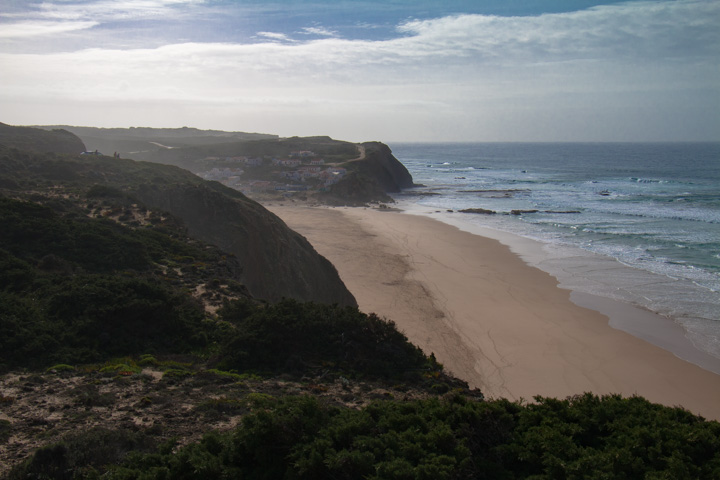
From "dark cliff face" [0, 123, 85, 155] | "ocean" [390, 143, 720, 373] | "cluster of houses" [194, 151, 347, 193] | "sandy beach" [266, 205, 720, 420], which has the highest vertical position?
"dark cliff face" [0, 123, 85, 155]

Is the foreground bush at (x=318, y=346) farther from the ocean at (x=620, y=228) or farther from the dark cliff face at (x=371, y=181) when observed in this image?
the dark cliff face at (x=371, y=181)

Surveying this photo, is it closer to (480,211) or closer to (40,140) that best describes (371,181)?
(480,211)

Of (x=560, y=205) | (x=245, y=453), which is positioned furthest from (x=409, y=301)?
(x=560, y=205)

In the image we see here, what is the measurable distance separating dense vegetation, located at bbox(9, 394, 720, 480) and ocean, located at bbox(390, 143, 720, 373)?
13.5m

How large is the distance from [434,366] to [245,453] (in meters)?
6.12

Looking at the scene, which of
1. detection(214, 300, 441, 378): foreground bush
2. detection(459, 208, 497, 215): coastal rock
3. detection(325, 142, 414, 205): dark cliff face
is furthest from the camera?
detection(325, 142, 414, 205): dark cliff face

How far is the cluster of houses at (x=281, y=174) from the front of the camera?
64.7 meters

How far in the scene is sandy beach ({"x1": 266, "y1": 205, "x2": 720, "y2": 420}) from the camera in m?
15.3

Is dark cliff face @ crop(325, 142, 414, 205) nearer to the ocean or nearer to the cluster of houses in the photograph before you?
the cluster of houses

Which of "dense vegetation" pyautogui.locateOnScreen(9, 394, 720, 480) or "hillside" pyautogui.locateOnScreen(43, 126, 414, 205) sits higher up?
"hillside" pyautogui.locateOnScreen(43, 126, 414, 205)

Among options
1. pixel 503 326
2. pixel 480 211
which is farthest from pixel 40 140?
pixel 503 326

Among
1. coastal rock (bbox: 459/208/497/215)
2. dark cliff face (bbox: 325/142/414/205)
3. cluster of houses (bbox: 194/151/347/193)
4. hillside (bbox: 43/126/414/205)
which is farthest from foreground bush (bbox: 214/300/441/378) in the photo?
cluster of houses (bbox: 194/151/347/193)

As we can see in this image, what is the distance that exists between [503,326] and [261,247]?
9.97 metres

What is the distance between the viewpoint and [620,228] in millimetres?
39062
